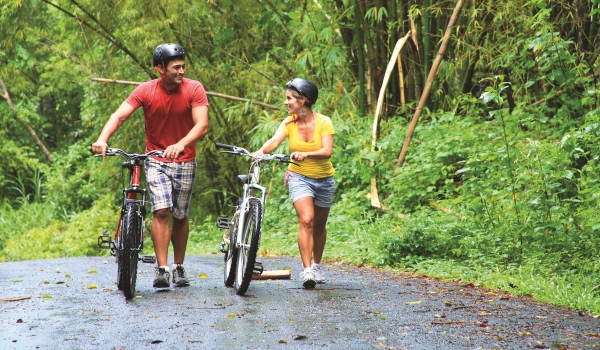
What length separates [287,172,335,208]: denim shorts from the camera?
6.64 meters

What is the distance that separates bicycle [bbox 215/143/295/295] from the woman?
9.4 inches

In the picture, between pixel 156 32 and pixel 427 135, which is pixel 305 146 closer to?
pixel 427 135

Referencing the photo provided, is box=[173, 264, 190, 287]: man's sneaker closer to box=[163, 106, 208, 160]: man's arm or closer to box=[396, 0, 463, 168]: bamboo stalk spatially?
box=[163, 106, 208, 160]: man's arm

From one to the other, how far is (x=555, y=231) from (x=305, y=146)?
2299mm

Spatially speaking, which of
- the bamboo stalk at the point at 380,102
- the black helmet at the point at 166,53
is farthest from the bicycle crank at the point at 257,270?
the bamboo stalk at the point at 380,102

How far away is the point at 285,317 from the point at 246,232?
3.98 ft

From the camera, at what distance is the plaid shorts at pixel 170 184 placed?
623 cm

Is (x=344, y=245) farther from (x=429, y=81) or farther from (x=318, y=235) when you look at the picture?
(x=318, y=235)

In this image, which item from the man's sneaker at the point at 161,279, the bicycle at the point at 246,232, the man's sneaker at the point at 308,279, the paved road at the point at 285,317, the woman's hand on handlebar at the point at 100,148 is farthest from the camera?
the man's sneaker at the point at 308,279

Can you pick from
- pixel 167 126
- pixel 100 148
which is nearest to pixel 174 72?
pixel 167 126

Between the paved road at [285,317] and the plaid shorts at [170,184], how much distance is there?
66cm

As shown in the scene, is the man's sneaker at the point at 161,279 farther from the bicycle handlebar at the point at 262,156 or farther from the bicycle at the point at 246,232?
the bicycle handlebar at the point at 262,156

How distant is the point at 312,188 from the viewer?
670 centimetres

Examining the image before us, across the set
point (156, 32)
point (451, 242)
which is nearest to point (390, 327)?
point (451, 242)
